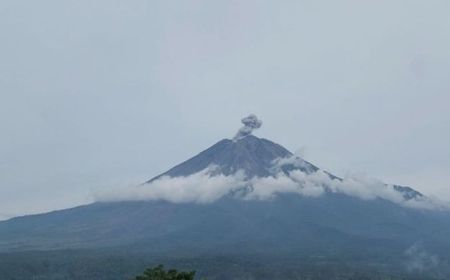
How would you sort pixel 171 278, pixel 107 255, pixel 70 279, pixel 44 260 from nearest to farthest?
pixel 171 278 < pixel 70 279 < pixel 44 260 < pixel 107 255

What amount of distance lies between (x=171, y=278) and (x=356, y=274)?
139236 millimetres

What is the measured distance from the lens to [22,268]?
547 feet

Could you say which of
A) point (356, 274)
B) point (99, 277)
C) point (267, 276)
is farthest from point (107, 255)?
point (356, 274)

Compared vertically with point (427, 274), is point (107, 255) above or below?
above

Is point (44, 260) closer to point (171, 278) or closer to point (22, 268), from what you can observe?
point (22, 268)

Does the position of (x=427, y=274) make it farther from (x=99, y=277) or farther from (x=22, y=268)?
(x=22, y=268)

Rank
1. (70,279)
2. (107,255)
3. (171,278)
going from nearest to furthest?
(171,278) < (70,279) < (107,255)

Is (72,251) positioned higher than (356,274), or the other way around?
(72,251)

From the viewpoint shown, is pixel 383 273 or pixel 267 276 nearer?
pixel 267 276

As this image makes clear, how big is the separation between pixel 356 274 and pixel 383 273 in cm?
1439

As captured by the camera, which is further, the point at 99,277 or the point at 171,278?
the point at 99,277

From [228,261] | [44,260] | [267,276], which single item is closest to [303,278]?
[267,276]

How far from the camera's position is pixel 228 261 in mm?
177375

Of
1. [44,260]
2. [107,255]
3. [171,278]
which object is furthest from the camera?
[107,255]
